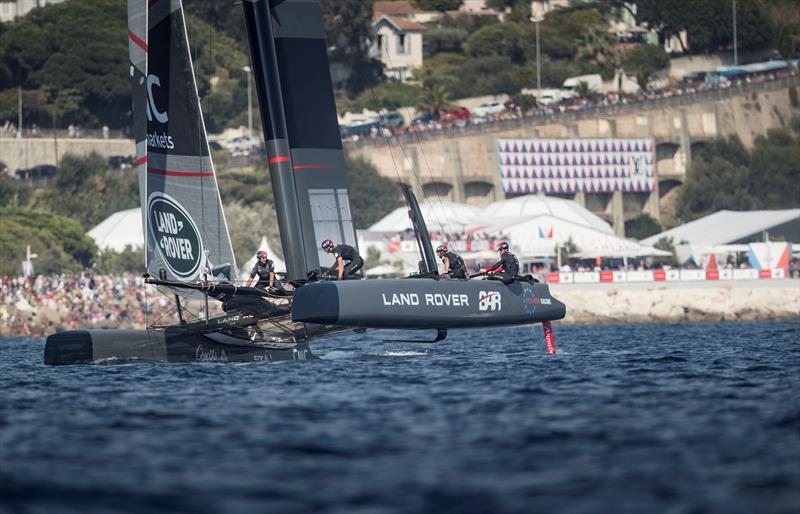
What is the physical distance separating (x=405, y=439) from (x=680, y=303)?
35719 millimetres


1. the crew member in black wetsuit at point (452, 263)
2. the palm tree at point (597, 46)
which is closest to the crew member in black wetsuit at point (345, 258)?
the crew member in black wetsuit at point (452, 263)

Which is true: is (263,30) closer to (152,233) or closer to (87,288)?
(152,233)

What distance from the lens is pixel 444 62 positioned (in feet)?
341

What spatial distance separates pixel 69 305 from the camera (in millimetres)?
43844

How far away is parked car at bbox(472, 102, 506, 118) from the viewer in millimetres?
85812

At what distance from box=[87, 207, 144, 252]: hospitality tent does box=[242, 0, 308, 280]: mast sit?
3611cm

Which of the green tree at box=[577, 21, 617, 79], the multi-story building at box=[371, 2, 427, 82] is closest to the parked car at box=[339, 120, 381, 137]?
the multi-story building at box=[371, 2, 427, 82]

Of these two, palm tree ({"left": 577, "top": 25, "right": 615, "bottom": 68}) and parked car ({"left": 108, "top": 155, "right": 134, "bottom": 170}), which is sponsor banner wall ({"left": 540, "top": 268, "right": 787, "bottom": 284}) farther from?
palm tree ({"left": 577, "top": 25, "right": 615, "bottom": 68})

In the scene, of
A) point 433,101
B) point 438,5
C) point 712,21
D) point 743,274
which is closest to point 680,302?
point 743,274

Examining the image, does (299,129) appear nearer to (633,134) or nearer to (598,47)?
(633,134)

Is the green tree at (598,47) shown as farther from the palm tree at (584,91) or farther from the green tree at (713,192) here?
the green tree at (713,192)

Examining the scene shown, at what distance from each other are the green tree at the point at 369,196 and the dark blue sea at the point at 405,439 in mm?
52418

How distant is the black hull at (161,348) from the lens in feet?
70.4

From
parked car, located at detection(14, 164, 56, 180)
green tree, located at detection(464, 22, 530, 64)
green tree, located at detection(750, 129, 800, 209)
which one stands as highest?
green tree, located at detection(464, 22, 530, 64)
